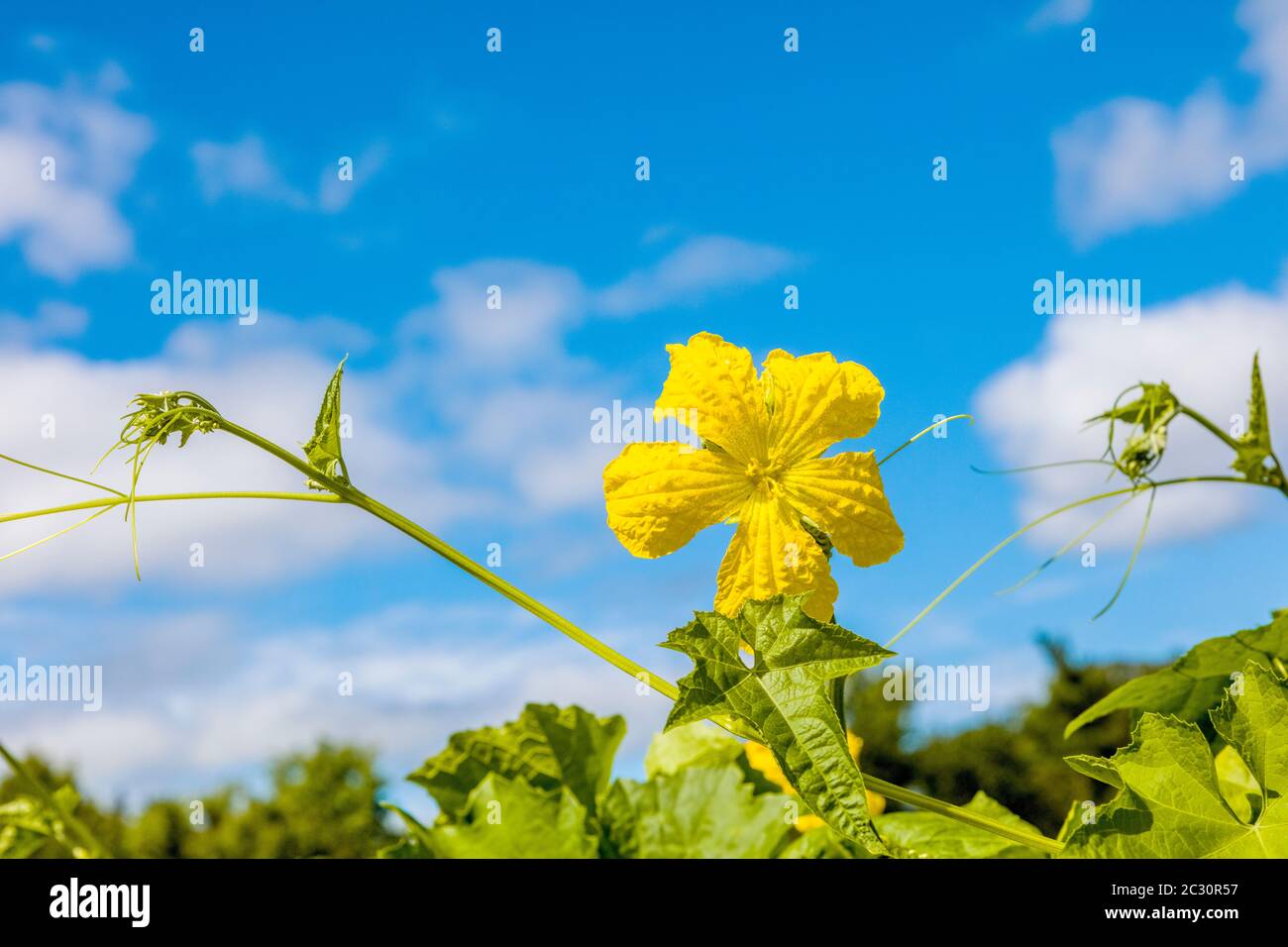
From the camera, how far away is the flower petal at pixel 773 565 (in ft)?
3.45

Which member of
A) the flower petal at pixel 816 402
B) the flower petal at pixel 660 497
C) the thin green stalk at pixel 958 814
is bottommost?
the thin green stalk at pixel 958 814

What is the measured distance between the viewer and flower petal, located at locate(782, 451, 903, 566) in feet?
3.58

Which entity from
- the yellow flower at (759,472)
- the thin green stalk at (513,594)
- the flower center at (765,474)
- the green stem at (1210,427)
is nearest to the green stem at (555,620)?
the thin green stalk at (513,594)

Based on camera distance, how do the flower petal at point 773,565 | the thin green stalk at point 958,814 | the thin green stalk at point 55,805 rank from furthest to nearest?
the thin green stalk at point 55,805
the flower petal at point 773,565
the thin green stalk at point 958,814

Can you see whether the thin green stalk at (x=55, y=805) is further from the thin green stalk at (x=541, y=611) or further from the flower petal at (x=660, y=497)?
the flower petal at (x=660, y=497)

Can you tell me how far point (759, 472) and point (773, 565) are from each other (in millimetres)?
114

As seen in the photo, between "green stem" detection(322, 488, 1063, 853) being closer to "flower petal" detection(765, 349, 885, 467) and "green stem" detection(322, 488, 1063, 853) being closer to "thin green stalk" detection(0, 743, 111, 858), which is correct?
"flower petal" detection(765, 349, 885, 467)

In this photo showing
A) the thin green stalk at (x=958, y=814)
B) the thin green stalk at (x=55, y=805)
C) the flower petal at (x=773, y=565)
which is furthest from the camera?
the thin green stalk at (x=55, y=805)

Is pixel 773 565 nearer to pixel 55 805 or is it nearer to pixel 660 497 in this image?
pixel 660 497

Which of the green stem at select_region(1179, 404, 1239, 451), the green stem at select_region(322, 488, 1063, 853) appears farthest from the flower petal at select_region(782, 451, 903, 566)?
the green stem at select_region(1179, 404, 1239, 451)
